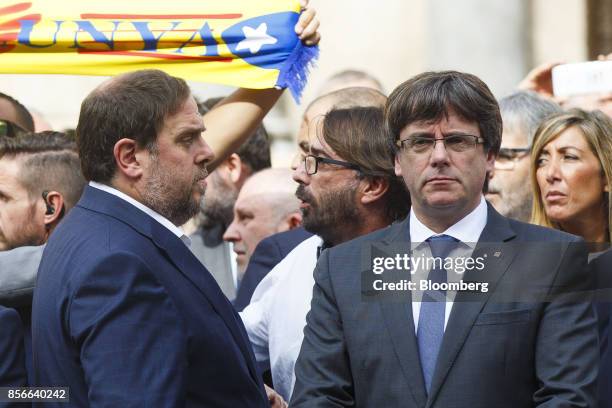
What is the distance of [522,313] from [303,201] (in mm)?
1428

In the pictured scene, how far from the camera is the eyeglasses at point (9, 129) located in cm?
556

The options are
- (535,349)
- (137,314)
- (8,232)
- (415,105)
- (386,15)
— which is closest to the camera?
(137,314)

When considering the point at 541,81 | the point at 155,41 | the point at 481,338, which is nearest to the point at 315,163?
the point at 155,41

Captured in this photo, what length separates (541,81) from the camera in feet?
23.3

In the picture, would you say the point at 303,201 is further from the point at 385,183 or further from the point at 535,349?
the point at 535,349

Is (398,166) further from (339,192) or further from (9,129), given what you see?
(9,129)

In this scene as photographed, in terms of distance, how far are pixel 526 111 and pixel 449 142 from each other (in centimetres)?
232

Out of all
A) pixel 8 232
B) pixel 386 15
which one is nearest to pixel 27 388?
pixel 8 232

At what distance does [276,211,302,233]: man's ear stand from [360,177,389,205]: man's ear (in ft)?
5.83

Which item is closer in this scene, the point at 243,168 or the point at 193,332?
the point at 193,332

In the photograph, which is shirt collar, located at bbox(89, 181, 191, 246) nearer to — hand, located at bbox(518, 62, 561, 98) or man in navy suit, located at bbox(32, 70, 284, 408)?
man in navy suit, located at bbox(32, 70, 284, 408)

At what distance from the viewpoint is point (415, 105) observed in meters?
4.16

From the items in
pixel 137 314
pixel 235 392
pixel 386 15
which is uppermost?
pixel 386 15

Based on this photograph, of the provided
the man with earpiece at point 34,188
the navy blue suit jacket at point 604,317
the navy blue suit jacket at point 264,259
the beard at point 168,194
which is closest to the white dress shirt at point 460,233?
the navy blue suit jacket at point 604,317
